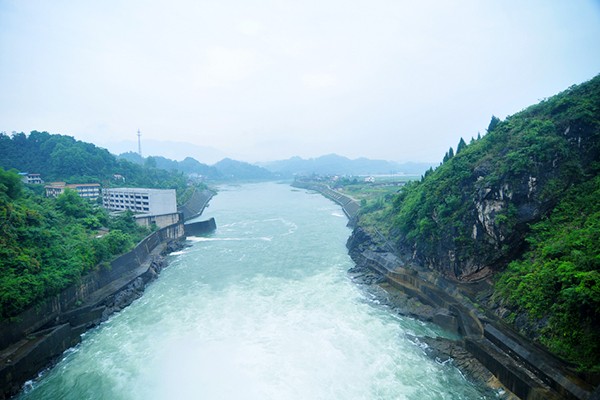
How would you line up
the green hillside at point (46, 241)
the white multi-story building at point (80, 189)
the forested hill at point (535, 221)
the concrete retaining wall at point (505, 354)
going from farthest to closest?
1. the white multi-story building at point (80, 189)
2. the green hillside at point (46, 241)
3. the forested hill at point (535, 221)
4. the concrete retaining wall at point (505, 354)

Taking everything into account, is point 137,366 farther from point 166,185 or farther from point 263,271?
point 166,185

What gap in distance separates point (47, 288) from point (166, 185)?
40859 mm

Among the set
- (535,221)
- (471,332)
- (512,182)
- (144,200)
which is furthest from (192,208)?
(535,221)

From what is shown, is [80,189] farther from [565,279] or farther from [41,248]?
[565,279]

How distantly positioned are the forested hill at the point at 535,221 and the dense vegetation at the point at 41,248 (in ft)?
61.3

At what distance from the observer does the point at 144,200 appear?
103 ft

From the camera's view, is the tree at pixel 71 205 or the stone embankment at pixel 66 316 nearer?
the stone embankment at pixel 66 316

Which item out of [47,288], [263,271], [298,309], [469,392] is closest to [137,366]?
[47,288]

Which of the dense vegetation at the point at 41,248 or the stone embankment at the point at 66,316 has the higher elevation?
the dense vegetation at the point at 41,248

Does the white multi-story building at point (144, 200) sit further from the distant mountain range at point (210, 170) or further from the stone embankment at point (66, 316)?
the distant mountain range at point (210, 170)

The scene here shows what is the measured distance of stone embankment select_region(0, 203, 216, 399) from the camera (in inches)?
462

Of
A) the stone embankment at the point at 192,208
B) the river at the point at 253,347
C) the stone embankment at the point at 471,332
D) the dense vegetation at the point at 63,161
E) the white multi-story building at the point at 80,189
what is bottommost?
the river at the point at 253,347

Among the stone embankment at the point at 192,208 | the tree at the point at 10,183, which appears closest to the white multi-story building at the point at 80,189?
the stone embankment at the point at 192,208

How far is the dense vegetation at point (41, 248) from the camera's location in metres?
13.1
